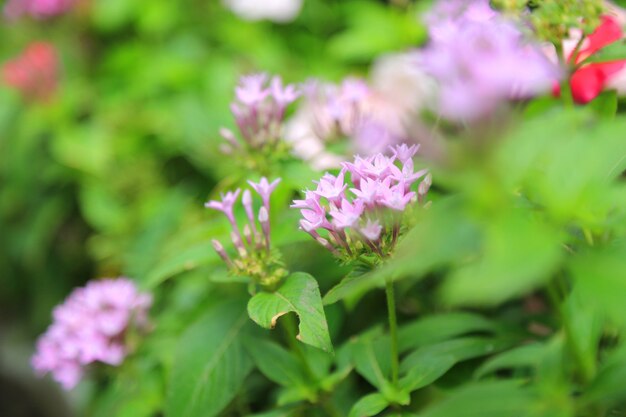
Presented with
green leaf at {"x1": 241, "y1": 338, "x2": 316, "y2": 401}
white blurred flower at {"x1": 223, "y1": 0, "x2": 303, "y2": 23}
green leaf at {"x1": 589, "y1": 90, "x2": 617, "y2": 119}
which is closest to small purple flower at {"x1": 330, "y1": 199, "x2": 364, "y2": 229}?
green leaf at {"x1": 241, "y1": 338, "x2": 316, "y2": 401}

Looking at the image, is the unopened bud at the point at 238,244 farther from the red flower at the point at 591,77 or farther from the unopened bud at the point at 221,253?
the red flower at the point at 591,77

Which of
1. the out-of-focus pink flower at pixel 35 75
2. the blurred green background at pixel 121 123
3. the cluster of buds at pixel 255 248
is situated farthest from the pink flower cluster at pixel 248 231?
the out-of-focus pink flower at pixel 35 75

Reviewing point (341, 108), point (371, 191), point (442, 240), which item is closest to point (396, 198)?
point (371, 191)

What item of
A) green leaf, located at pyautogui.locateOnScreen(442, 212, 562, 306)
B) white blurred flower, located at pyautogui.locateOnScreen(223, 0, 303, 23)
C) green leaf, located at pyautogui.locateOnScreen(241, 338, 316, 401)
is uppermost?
green leaf, located at pyautogui.locateOnScreen(442, 212, 562, 306)

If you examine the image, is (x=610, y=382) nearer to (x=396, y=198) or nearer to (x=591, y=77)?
(x=396, y=198)

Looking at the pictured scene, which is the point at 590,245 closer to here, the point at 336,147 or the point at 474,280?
the point at 474,280

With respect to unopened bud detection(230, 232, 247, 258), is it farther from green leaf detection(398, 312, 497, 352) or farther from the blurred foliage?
green leaf detection(398, 312, 497, 352)
